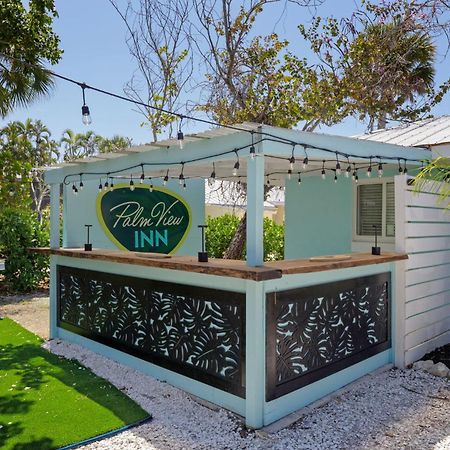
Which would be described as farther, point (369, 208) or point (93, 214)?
point (93, 214)

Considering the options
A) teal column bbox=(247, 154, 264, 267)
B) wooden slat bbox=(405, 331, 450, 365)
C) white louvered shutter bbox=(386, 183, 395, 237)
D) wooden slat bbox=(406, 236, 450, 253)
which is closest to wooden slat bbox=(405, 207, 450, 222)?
wooden slat bbox=(406, 236, 450, 253)

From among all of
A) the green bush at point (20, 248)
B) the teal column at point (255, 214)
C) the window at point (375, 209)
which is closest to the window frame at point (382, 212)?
the window at point (375, 209)

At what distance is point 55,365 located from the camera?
551 cm

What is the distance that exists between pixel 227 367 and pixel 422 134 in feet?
17.0

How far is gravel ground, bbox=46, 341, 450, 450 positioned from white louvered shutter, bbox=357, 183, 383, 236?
296 cm

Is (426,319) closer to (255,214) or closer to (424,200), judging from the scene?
(424,200)

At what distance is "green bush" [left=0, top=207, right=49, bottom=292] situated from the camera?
33.8 feet

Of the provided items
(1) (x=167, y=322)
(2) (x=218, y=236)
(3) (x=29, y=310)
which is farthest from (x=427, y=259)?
(2) (x=218, y=236)

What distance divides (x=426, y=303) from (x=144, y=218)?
17.3 ft

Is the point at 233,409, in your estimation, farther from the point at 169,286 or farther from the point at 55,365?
the point at 55,365

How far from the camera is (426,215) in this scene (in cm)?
554

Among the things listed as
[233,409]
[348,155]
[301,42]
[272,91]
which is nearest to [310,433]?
[233,409]

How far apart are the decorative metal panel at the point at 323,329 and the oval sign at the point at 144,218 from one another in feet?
16.0

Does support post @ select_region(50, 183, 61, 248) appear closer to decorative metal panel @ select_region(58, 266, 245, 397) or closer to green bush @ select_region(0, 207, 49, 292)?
decorative metal panel @ select_region(58, 266, 245, 397)
